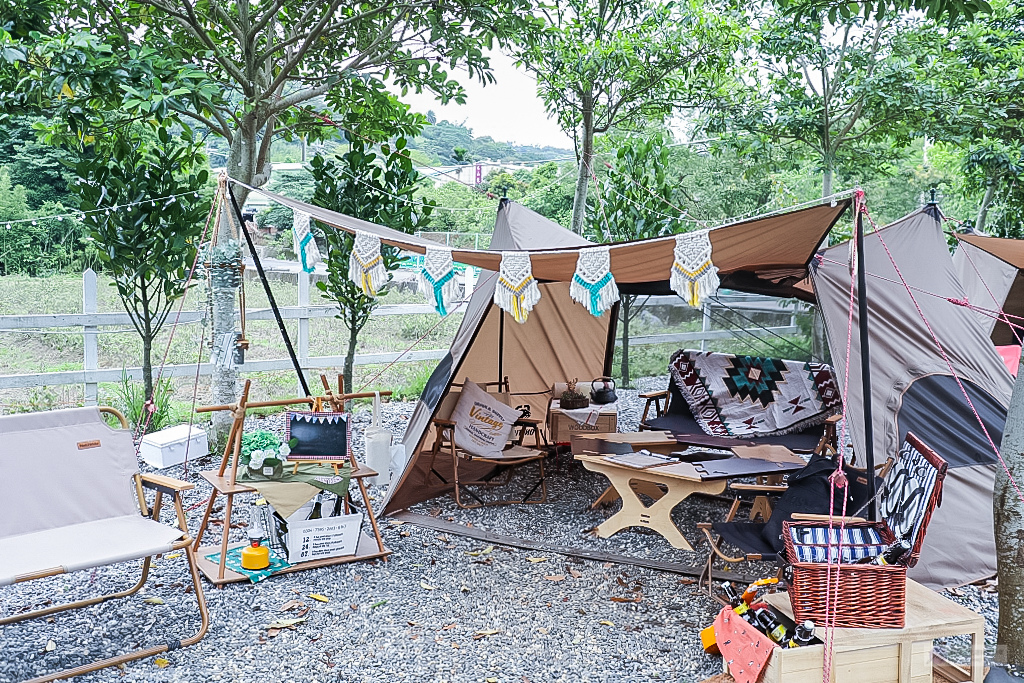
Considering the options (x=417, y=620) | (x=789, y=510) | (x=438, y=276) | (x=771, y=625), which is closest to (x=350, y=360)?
(x=438, y=276)

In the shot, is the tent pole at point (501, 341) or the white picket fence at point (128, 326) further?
the white picket fence at point (128, 326)

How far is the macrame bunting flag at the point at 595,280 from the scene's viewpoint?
11.2 ft

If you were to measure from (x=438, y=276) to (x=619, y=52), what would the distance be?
12.2 ft

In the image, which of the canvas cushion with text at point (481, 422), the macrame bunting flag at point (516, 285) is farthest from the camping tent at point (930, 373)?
the canvas cushion with text at point (481, 422)

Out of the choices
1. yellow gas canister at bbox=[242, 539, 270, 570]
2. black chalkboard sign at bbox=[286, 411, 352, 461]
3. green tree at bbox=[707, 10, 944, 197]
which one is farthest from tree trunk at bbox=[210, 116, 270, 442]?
green tree at bbox=[707, 10, 944, 197]

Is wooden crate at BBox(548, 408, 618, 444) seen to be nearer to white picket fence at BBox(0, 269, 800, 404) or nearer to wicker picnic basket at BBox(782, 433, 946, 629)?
white picket fence at BBox(0, 269, 800, 404)

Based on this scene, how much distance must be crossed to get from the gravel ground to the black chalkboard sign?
1.64ft

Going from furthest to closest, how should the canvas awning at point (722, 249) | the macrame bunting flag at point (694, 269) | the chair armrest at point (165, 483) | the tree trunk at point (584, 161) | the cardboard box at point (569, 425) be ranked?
the tree trunk at point (584, 161), the cardboard box at point (569, 425), the canvas awning at point (722, 249), the macrame bunting flag at point (694, 269), the chair armrest at point (165, 483)

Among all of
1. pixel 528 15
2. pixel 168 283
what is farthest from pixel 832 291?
pixel 168 283

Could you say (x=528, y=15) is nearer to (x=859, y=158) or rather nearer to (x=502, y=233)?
(x=502, y=233)

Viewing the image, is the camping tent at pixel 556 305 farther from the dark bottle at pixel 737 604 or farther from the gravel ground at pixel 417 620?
the dark bottle at pixel 737 604

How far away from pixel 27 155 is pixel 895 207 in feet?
46.4

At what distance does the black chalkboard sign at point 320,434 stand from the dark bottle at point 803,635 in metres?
2.00

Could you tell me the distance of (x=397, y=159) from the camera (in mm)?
6121
